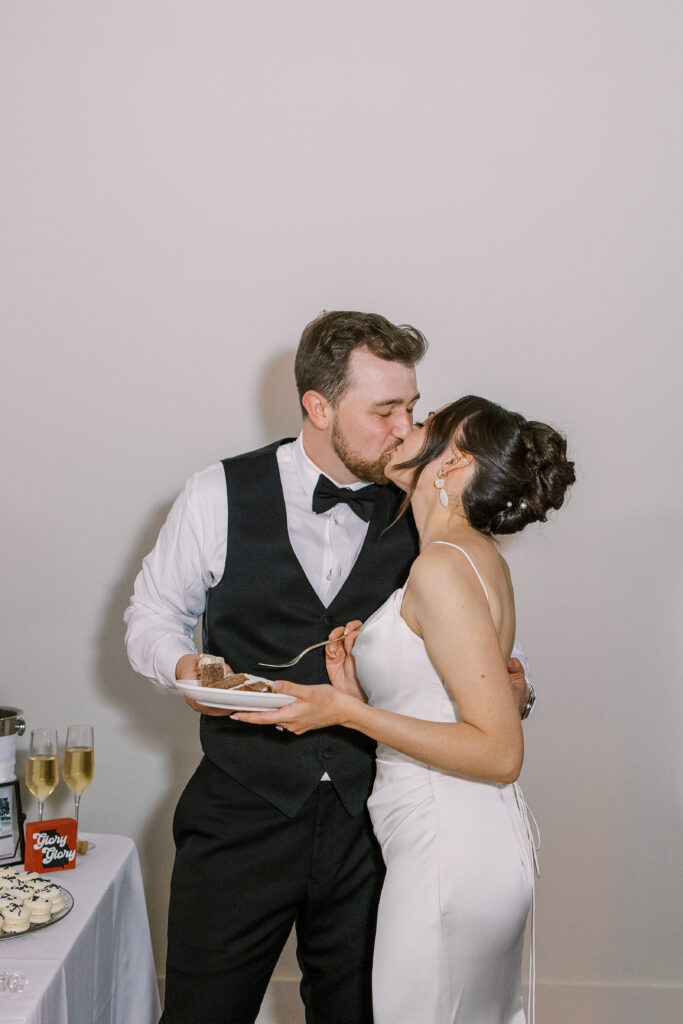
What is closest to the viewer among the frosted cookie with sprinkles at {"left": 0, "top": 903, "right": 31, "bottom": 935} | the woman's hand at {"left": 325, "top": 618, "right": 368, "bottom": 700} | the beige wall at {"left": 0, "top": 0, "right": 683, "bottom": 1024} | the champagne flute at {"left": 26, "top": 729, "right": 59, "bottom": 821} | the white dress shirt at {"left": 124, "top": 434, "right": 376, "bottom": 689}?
the frosted cookie with sprinkles at {"left": 0, "top": 903, "right": 31, "bottom": 935}

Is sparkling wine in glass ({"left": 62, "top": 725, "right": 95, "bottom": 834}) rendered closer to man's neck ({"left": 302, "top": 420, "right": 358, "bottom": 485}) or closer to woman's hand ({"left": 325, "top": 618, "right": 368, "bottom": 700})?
woman's hand ({"left": 325, "top": 618, "right": 368, "bottom": 700})

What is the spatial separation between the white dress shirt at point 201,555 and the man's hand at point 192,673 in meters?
0.10

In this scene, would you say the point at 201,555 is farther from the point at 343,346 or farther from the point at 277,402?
the point at 277,402

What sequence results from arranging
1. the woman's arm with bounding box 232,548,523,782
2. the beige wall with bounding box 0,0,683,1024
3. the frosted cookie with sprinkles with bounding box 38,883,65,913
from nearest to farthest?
the woman's arm with bounding box 232,548,523,782
the frosted cookie with sprinkles with bounding box 38,883,65,913
the beige wall with bounding box 0,0,683,1024

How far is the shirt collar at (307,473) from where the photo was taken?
2.11 meters

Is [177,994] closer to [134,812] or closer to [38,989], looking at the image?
[38,989]

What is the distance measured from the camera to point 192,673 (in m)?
1.81

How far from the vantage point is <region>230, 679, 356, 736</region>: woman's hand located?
1.52 meters

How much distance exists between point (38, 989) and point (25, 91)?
2.29m

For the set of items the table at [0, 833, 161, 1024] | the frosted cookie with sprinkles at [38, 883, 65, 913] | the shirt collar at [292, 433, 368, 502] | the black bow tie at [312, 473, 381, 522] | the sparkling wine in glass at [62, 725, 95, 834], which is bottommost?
the table at [0, 833, 161, 1024]

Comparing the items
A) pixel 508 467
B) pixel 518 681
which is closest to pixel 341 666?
pixel 518 681

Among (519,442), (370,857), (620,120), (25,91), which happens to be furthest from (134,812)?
(620,120)

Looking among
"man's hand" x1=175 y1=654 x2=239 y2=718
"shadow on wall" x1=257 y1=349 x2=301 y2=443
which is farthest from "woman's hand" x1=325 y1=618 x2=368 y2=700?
→ "shadow on wall" x1=257 y1=349 x2=301 y2=443

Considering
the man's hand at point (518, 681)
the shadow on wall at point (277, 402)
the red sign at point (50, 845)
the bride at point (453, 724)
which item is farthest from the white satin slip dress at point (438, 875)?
the shadow on wall at point (277, 402)
